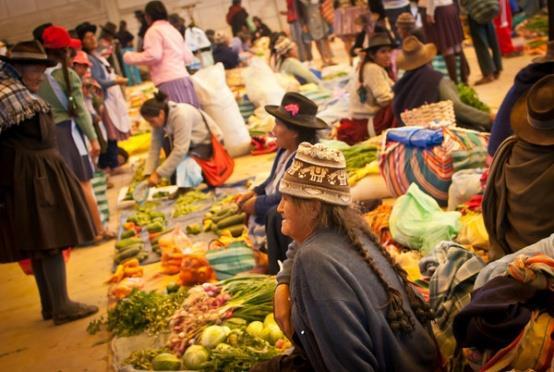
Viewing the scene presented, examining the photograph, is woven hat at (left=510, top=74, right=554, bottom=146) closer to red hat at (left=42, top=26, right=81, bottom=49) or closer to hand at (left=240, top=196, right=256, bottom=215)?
hand at (left=240, top=196, right=256, bottom=215)

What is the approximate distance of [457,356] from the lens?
3389 mm

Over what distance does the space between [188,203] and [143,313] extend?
3.08 meters

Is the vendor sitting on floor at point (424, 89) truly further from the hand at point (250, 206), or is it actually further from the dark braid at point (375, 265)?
the dark braid at point (375, 265)

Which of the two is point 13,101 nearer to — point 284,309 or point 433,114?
point 284,309

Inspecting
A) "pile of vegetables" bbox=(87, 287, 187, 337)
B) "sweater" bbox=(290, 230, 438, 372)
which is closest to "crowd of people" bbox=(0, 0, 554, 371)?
"sweater" bbox=(290, 230, 438, 372)

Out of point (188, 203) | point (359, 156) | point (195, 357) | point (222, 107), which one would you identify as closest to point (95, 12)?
point (222, 107)

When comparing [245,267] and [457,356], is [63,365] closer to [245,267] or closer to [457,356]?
[245,267]

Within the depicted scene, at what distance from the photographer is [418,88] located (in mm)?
7328

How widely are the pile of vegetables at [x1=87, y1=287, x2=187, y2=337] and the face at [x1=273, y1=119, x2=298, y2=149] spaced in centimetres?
122

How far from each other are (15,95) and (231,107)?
4854mm

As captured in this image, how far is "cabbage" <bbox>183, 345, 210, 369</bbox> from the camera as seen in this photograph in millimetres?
4461

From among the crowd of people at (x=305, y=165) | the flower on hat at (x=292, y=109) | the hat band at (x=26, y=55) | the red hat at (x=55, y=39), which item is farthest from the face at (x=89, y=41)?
the flower on hat at (x=292, y=109)

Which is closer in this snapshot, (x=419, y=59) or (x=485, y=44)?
(x=419, y=59)

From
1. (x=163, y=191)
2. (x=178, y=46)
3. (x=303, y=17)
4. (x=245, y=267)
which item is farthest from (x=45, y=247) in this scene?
(x=303, y=17)
